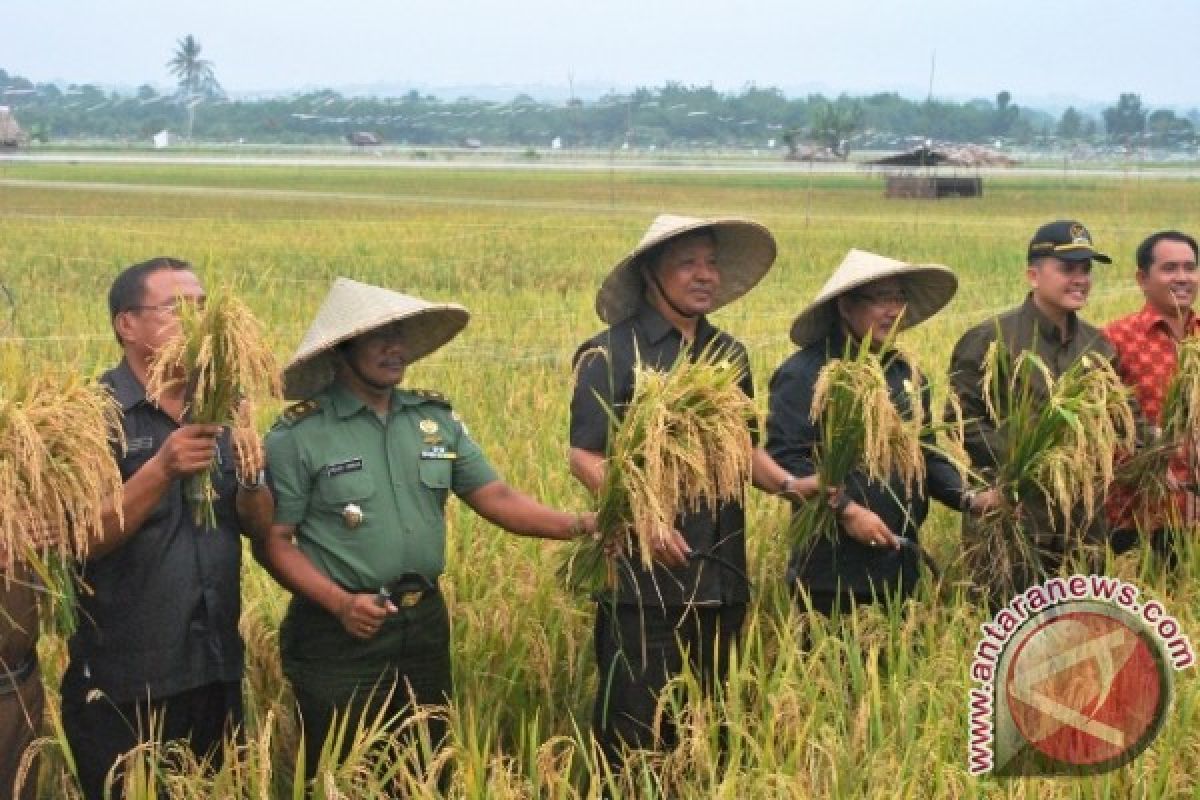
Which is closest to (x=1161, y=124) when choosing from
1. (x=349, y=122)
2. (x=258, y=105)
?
(x=349, y=122)

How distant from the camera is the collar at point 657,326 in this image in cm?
414

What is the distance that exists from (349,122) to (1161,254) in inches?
4228

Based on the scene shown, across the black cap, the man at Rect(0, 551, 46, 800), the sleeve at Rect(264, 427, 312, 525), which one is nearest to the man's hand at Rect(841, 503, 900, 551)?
the black cap

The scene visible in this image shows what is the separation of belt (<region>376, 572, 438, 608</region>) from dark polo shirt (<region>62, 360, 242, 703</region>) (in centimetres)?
37

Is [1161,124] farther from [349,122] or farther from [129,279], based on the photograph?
[129,279]

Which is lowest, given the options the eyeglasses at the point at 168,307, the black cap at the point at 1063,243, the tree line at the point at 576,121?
the tree line at the point at 576,121

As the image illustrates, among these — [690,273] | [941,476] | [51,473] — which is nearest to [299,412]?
[51,473]

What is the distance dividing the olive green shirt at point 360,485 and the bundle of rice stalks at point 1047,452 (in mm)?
1483

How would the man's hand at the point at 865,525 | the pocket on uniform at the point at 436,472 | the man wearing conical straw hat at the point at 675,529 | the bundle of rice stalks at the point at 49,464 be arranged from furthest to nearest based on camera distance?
the man's hand at the point at 865,525, the man wearing conical straw hat at the point at 675,529, the pocket on uniform at the point at 436,472, the bundle of rice stalks at the point at 49,464

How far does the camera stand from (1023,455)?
4.23 metres

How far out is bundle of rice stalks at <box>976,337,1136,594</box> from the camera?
4.15m

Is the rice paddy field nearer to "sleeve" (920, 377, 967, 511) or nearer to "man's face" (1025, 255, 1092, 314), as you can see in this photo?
"sleeve" (920, 377, 967, 511)

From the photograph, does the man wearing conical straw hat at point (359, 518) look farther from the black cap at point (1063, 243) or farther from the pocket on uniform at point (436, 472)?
the black cap at point (1063, 243)

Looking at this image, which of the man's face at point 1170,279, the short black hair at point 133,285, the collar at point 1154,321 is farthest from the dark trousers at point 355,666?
the man's face at point 1170,279
